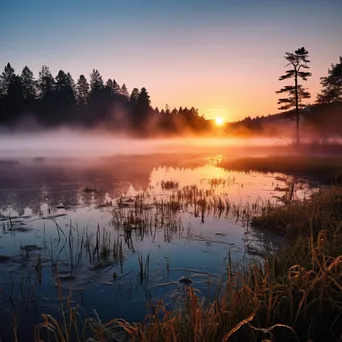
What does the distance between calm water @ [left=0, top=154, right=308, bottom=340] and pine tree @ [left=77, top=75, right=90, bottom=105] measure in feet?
267

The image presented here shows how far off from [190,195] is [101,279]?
850 cm

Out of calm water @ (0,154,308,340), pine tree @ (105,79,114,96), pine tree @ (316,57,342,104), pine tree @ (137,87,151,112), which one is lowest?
calm water @ (0,154,308,340)

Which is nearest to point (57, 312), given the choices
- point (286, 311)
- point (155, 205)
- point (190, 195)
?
point (286, 311)

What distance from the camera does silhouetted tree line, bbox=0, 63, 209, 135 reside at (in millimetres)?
80250

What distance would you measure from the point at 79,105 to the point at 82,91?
5.01 meters

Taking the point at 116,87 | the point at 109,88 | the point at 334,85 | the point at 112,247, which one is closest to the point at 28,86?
the point at 109,88

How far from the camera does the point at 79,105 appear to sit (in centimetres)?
9012

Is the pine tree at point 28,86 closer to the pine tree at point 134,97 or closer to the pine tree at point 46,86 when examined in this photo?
the pine tree at point 46,86

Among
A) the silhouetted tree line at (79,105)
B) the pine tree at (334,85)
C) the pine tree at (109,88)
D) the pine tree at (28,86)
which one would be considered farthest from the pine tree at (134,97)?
the pine tree at (334,85)

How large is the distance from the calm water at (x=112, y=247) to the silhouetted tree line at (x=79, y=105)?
74.1 meters

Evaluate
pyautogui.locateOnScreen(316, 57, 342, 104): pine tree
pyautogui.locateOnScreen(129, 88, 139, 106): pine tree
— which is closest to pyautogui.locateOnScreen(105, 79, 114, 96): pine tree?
pyautogui.locateOnScreen(129, 88, 139, 106): pine tree

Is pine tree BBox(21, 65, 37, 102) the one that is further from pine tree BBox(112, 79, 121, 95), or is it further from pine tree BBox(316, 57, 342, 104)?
pine tree BBox(316, 57, 342, 104)

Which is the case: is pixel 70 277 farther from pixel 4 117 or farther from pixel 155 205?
pixel 4 117

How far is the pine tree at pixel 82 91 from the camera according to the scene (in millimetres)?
91562
